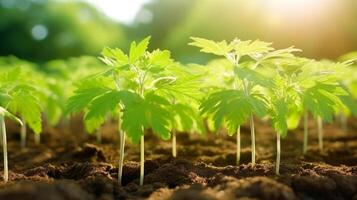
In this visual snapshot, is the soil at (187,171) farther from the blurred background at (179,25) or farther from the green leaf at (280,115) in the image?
the blurred background at (179,25)

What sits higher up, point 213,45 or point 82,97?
point 213,45

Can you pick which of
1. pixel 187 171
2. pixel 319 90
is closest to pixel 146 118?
pixel 187 171

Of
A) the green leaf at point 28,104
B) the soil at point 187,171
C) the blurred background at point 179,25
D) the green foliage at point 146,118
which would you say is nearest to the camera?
the soil at point 187,171

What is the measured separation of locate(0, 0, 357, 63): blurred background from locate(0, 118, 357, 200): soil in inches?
615

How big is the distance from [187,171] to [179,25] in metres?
24.6

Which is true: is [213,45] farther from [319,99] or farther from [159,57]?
[319,99]

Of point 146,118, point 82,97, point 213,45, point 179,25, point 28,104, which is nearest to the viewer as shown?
point 146,118

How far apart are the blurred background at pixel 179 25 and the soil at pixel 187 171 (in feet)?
51.3

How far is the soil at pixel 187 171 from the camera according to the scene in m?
3.54

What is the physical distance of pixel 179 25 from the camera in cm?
2853

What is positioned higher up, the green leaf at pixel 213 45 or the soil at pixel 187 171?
the green leaf at pixel 213 45

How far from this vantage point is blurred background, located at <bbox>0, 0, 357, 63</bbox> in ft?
74.5

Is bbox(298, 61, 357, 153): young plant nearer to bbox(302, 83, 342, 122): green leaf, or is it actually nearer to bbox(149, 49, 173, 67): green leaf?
bbox(302, 83, 342, 122): green leaf

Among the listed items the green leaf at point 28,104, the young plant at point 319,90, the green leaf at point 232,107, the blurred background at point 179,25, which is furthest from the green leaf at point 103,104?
the blurred background at point 179,25
